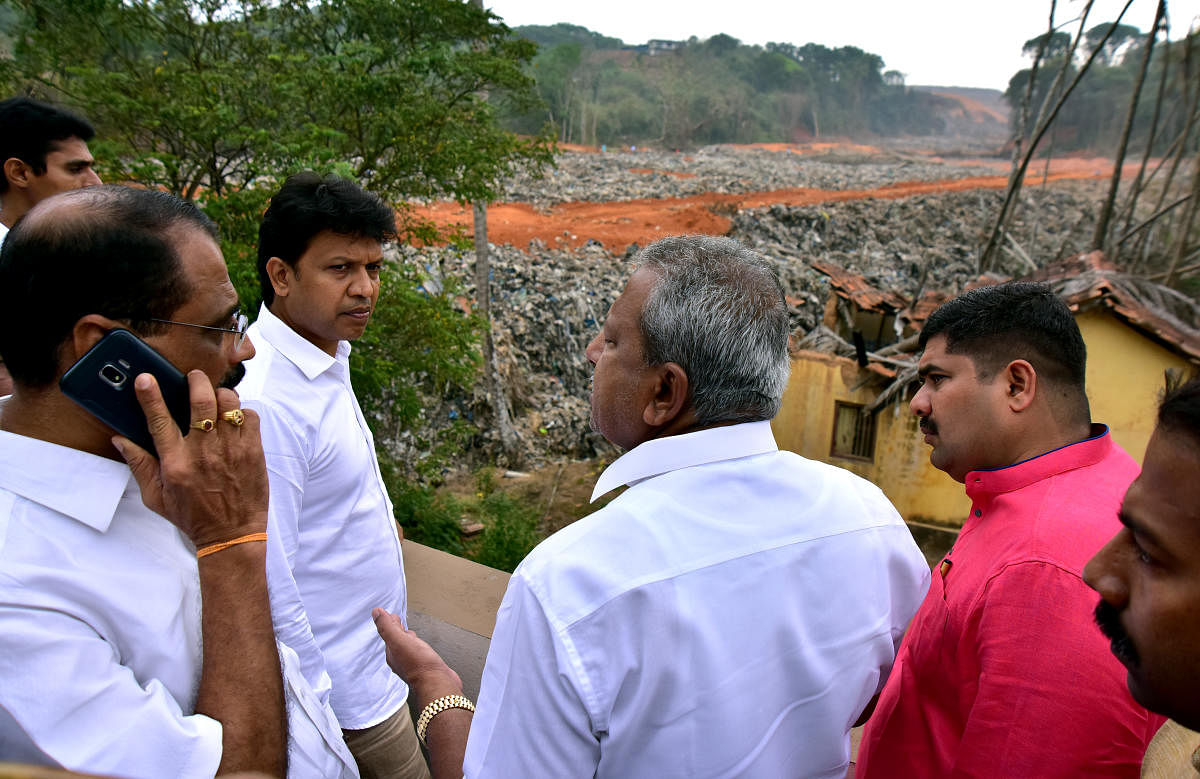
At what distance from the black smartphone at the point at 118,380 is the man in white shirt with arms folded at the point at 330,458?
0.64m

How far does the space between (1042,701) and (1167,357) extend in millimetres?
A: 9218

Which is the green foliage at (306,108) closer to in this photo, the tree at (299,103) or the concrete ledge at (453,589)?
the tree at (299,103)

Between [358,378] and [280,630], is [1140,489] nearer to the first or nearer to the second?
[280,630]

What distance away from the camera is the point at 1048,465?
172 centimetres

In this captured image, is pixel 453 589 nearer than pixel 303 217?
No

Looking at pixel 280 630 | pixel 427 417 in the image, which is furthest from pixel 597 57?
pixel 280 630

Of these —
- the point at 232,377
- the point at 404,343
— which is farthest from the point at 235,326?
the point at 404,343

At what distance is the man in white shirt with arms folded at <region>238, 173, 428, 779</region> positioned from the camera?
1.96 meters

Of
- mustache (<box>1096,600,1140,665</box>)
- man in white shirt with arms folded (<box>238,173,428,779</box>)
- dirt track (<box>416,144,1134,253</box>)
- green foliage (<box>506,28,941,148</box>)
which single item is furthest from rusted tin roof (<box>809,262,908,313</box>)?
green foliage (<box>506,28,941,148</box>)

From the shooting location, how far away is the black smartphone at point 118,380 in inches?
45.7

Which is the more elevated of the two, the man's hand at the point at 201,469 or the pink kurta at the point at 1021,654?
the man's hand at the point at 201,469

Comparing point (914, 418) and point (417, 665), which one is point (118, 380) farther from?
point (914, 418)

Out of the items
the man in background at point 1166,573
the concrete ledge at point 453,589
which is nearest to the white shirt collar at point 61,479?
the man in background at point 1166,573

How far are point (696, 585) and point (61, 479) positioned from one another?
3.39 ft
